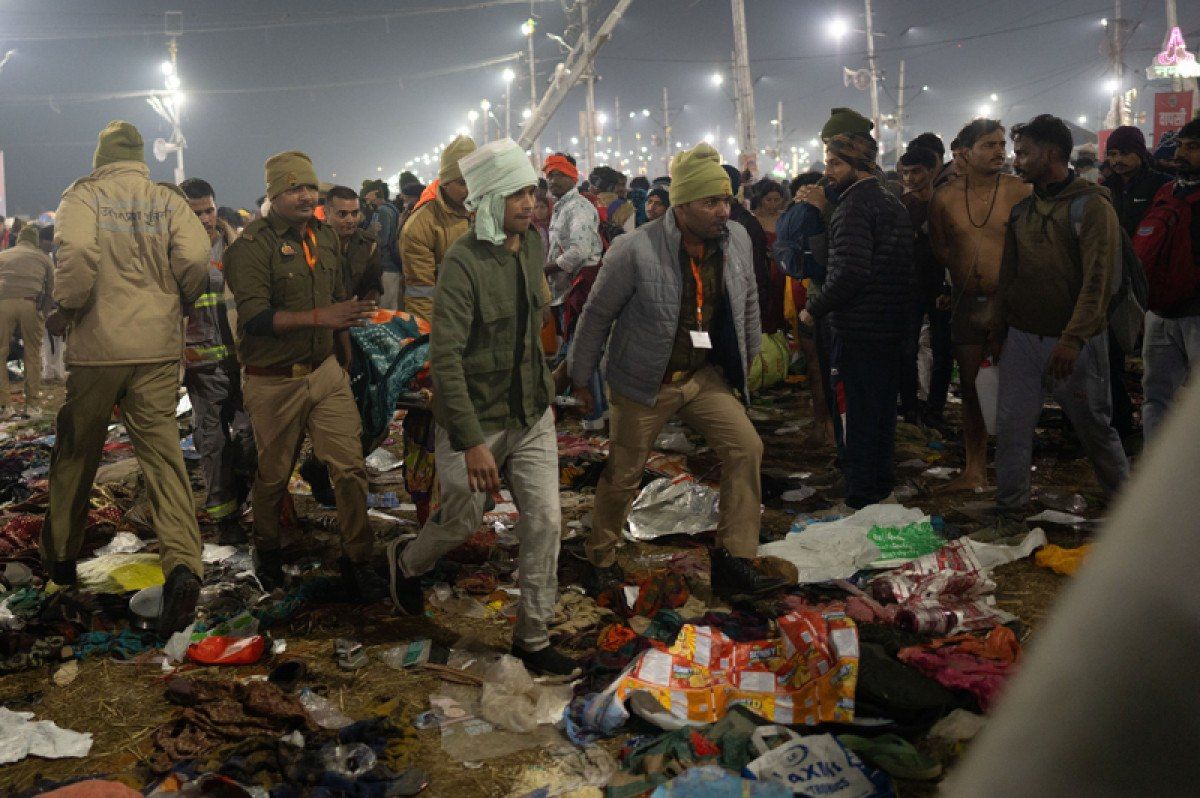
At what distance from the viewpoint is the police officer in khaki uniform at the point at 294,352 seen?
552cm

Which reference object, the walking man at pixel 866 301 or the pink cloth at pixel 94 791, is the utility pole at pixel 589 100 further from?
the pink cloth at pixel 94 791

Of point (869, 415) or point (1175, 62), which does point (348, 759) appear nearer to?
point (869, 415)

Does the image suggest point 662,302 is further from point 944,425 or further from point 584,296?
point 944,425

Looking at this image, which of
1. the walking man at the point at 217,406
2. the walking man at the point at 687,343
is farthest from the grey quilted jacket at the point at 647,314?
the walking man at the point at 217,406

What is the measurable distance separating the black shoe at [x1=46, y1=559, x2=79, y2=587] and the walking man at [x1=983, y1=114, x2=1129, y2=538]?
17.5ft

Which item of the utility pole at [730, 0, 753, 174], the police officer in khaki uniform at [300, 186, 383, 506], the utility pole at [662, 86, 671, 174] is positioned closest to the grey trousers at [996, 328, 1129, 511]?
the police officer in khaki uniform at [300, 186, 383, 506]

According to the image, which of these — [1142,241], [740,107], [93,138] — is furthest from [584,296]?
[93,138]

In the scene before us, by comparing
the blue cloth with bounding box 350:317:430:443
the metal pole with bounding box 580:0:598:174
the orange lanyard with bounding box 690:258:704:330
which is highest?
the metal pole with bounding box 580:0:598:174

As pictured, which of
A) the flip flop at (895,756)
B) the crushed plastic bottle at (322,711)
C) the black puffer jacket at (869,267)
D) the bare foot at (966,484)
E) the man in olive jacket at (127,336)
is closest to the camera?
the flip flop at (895,756)

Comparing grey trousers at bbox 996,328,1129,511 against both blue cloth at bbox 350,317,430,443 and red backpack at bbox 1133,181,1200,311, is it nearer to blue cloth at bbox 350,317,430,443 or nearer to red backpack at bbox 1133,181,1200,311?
red backpack at bbox 1133,181,1200,311

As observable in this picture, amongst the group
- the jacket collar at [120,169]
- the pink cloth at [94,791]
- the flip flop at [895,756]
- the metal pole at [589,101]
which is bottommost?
the flip flop at [895,756]

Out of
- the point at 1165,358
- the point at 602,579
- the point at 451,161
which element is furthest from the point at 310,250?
the point at 1165,358

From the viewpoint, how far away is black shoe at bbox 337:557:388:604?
18.4 ft

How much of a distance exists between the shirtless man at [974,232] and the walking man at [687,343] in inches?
82.3
